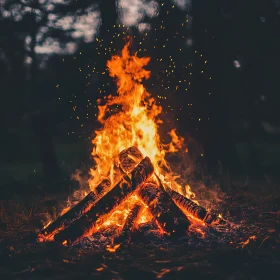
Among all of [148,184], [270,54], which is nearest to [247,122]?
[270,54]

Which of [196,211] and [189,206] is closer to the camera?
[196,211]

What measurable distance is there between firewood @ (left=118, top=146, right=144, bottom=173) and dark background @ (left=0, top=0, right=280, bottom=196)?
12.0ft

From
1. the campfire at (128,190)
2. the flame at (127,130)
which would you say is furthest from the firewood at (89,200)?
the flame at (127,130)

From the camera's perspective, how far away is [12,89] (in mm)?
11781

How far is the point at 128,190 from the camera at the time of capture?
653 centimetres

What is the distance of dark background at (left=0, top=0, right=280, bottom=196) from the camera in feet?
35.3

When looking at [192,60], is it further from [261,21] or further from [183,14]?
[261,21]

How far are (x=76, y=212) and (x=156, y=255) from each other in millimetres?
1688

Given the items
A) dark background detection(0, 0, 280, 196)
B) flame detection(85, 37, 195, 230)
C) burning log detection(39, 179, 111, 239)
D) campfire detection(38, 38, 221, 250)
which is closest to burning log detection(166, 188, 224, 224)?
campfire detection(38, 38, 221, 250)

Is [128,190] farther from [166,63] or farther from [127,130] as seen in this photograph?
[166,63]

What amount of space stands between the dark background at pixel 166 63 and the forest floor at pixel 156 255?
13.6 ft

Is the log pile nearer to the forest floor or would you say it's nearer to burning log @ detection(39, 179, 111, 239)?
burning log @ detection(39, 179, 111, 239)

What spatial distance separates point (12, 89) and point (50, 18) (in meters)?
2.46

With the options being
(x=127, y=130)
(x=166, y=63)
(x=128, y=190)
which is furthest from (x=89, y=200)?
(x=166, y=63)
